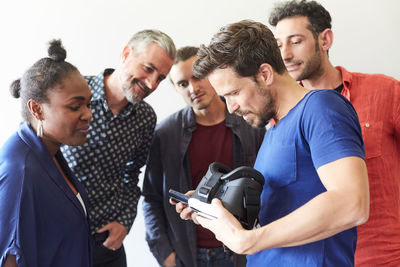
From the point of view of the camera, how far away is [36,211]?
41.1 inches

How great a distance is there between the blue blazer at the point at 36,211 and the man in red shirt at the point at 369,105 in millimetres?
886

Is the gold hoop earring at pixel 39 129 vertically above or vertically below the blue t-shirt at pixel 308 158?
above

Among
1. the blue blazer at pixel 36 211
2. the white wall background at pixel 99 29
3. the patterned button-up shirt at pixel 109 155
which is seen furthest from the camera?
the white wall background at pixel 99 29

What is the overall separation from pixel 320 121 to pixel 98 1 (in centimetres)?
167

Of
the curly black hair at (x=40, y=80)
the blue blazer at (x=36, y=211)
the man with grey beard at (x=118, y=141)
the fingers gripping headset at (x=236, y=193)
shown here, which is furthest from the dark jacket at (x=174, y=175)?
the fingers gripping headset at (x=236, y=193)

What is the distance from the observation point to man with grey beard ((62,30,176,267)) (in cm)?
152

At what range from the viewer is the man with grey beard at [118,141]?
152 cm

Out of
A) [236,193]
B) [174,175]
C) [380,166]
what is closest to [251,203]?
[236,193]

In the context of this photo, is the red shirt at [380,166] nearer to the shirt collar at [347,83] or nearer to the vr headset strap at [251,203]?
the shirt collar at [347,83]

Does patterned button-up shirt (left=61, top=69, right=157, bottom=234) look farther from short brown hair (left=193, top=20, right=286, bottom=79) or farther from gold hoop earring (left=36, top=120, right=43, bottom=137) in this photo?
short brown hair (left=193, top=20, right=286, bottom=79)

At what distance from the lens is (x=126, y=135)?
1.60 metres

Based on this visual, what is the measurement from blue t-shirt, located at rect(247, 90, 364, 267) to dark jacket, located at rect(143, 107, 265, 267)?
71cm

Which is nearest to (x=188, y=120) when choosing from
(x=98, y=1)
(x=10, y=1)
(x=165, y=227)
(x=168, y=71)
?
(x=168, y=71)

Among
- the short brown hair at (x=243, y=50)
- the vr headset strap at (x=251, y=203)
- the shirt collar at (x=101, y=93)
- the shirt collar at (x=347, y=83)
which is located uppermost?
the short brown hair at (x=243, y=50)
